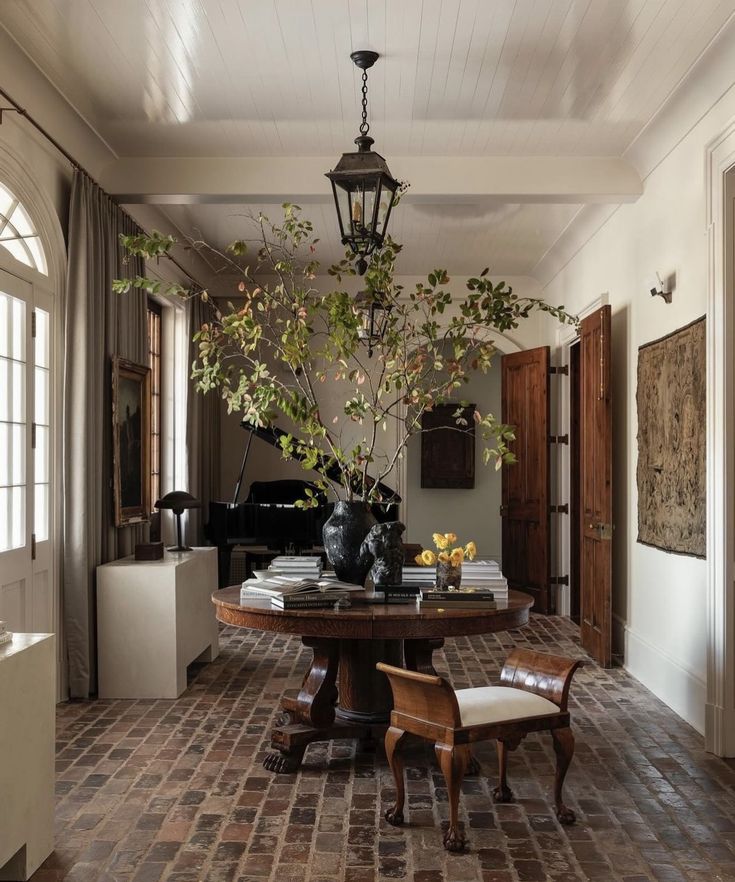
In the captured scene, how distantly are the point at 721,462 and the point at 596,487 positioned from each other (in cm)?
219

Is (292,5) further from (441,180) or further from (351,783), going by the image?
(351,783)

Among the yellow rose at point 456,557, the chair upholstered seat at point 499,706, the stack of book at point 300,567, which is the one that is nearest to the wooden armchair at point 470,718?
the chair upholstered seat at point 499,706

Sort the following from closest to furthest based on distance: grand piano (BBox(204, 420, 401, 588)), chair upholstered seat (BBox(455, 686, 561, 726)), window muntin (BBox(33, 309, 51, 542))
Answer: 1. chair upholstered seat (BBox(455, 686, 561, 726))
2. window muntin (BBox(33, 309, 51, 542))
3. grand piano (BBox(204, 420, 401, 588))

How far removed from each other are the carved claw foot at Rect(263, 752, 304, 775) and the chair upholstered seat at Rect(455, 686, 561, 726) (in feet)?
3.26

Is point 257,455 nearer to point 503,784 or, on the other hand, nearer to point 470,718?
point 503,784

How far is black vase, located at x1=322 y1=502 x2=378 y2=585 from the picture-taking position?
4191 millimetres

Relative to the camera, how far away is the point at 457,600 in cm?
383

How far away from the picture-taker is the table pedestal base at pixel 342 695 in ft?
13.7

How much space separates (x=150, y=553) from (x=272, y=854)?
2825 mm

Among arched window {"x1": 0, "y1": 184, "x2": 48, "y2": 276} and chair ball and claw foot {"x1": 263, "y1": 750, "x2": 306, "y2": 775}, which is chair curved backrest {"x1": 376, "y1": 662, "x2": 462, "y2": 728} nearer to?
chair ball and claw foot {"x1": 263, "y1": 750, "x2": 306, "y2": 775}

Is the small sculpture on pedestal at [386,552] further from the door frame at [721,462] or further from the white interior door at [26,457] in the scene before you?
the white interior door at [26,457]

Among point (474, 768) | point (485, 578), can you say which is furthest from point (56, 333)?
point (474, 768)

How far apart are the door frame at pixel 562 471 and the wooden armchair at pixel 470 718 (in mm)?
4971

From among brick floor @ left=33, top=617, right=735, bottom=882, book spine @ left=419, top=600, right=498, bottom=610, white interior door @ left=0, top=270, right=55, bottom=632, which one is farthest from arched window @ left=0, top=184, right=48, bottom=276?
book spine @ left=419, top=600, right=498, bottom=610
